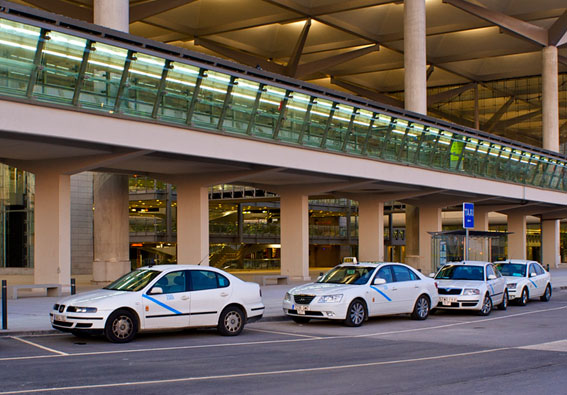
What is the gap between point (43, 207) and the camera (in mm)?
26500

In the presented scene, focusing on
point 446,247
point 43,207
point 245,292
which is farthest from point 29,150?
point 446,247

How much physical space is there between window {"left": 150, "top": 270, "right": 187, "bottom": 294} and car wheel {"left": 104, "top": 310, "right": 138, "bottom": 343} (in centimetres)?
87

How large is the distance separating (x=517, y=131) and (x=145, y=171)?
211ft

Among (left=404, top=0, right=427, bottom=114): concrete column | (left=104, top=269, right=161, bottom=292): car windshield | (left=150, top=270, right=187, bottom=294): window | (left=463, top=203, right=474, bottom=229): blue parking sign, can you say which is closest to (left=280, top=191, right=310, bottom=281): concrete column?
(left=404, top=0, right=427, bottom=114): concrete column

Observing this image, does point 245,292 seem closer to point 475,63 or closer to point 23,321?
point 23,321

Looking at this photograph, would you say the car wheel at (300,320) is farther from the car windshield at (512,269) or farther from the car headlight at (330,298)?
the car windshield at (512,269)

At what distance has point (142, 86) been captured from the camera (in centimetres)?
2447

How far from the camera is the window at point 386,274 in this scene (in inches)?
748

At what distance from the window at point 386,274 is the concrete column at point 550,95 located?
42.2m

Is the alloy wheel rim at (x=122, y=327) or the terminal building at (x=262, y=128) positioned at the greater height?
the terminal building at (x=262, y=128)

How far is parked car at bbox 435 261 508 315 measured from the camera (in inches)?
841

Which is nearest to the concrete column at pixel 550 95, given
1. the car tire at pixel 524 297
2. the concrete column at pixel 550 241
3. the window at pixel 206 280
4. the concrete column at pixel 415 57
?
the concrete column at pixel 550 241

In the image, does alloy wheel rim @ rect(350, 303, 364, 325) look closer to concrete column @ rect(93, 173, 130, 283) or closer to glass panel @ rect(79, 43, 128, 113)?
glass panel @ rect(79, 43, 128, 113)

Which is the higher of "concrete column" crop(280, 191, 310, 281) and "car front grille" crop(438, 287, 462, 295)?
"concrete column" crop(280, 191, 310, 281)
